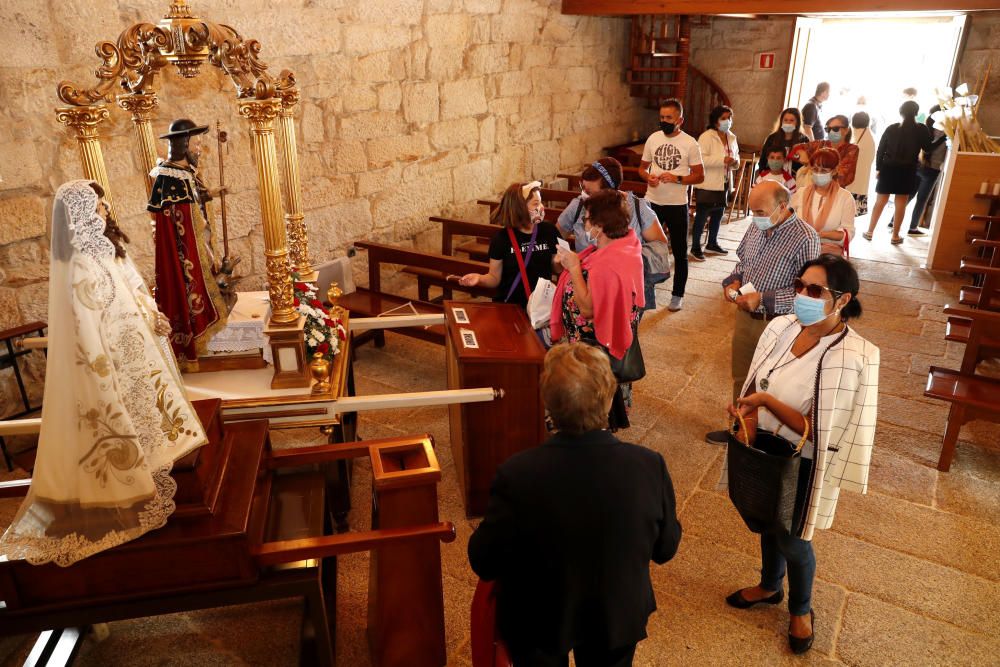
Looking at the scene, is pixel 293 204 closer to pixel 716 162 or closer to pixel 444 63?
pixel 444 63

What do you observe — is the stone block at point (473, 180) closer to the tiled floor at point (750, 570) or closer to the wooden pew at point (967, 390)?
the tiled floor at point (750, 570)

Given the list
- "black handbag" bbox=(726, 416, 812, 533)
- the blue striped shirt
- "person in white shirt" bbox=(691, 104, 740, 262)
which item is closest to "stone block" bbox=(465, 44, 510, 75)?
"person in white shirt" bbox=(691, 104, 740, 262)

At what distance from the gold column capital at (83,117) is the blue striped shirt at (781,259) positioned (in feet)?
9.45

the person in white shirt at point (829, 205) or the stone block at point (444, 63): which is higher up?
the stone block at point (444, 63)

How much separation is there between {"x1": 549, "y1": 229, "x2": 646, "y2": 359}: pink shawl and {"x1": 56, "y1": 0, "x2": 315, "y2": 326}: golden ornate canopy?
1335 millimetres

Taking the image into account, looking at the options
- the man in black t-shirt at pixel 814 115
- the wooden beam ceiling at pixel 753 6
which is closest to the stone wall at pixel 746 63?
the man in black t-shirt at pixel 814 115

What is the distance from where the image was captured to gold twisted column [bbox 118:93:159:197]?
2.77 m

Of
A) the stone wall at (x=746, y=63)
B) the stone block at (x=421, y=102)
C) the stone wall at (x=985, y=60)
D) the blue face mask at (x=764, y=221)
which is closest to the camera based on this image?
the blue face mask at (x=764, y=221)

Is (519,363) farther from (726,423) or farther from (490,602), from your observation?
(726,423)

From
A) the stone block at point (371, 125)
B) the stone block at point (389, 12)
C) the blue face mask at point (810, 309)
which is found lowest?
the blue face mask at point (810, 309)

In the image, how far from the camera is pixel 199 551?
190cm

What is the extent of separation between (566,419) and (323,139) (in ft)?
14.2

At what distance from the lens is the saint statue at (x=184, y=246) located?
8.64ft

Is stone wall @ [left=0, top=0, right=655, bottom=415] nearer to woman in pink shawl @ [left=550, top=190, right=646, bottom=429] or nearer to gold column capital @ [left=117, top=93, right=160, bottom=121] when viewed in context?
gold column capital @ [left=117, top=93, right=160, bottom=121]
